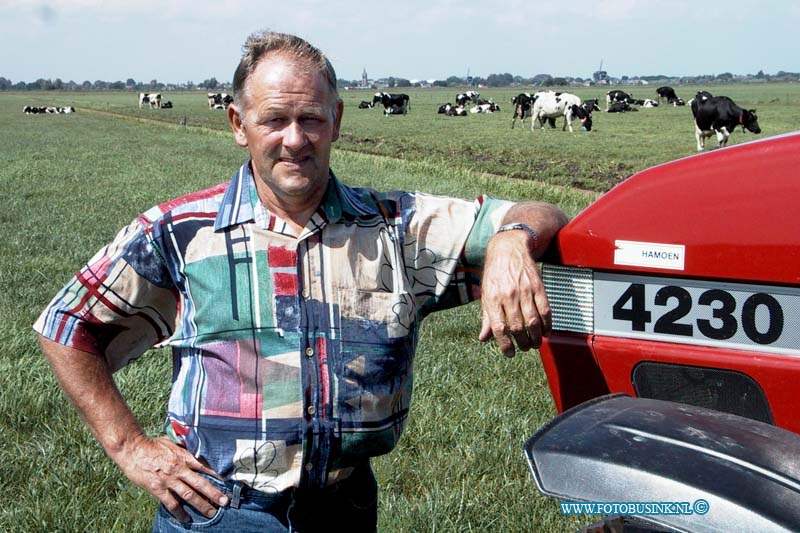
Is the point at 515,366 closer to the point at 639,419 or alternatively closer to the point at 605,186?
the point at 639,419

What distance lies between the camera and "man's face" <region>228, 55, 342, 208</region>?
79.1 inches

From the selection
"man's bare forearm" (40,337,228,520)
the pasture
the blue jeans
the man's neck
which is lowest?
the pasture

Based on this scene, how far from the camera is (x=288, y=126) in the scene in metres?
2.03

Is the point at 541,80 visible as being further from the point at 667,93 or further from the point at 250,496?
the point at 250,496

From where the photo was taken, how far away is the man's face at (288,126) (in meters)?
2.01

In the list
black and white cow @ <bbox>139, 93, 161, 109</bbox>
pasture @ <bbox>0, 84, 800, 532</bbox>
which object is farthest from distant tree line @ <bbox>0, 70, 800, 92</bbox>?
pasture @ <bbox>0, 84, 800, 532</bbox>

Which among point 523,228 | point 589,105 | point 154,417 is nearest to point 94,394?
point 523,228

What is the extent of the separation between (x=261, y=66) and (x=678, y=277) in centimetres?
101

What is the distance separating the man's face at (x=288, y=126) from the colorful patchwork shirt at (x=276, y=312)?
7cm

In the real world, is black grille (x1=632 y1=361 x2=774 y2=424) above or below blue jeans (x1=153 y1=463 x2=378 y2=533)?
above

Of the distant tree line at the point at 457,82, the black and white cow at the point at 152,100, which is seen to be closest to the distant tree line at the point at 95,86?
the distant tree line at the point at 457,82

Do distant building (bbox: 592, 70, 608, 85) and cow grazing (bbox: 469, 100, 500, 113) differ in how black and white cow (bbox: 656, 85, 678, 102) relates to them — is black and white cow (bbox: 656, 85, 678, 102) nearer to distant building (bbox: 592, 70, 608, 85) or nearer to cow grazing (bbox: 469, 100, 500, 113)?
cow grazing (bbox: 469, 100, 500, 113)

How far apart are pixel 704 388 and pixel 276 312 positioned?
2.99 ft

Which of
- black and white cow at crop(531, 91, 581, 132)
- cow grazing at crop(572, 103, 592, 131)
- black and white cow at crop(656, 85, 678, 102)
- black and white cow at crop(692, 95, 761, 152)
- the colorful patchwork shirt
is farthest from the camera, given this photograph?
black and white cow at crop(656, 85, 678, 102)
